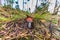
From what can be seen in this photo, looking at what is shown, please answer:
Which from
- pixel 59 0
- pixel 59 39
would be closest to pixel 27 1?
pixel 59 0

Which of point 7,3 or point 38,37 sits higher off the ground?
point 7,3

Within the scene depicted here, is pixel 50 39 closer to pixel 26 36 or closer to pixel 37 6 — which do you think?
pixel 26 36

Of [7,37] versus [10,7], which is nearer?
[7,37]

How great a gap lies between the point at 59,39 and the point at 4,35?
33 centimetres

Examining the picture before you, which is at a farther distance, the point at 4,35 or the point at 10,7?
the point at 10,7

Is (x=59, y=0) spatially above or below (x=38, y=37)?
above

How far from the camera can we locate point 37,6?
3.76 feet

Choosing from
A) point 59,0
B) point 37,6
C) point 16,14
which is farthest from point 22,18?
point 59,0

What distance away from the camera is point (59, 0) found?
45.9 inches

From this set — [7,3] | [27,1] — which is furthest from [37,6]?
[7,3]

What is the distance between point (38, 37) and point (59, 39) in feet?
0.45

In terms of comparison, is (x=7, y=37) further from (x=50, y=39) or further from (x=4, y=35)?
(x=50, y=39)

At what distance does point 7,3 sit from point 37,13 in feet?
0.77

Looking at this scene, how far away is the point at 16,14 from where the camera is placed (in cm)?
107
